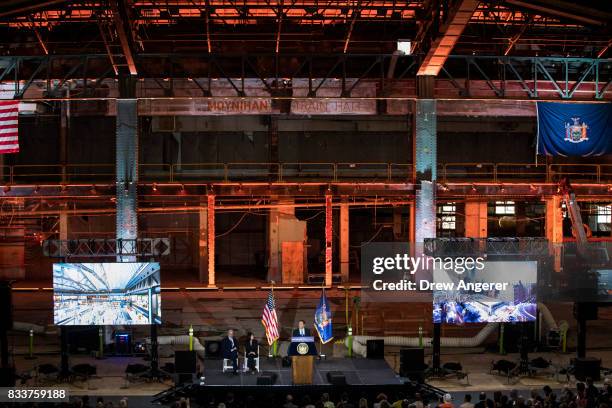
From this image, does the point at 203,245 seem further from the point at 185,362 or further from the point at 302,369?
the point at 302,369

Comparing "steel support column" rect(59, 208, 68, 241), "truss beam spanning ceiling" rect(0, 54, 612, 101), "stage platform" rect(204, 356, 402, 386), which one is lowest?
"stage platform" rect(204, 356, 402, 386)

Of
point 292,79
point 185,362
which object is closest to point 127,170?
point 292,79

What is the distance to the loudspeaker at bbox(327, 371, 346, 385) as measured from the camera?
22.3 meters

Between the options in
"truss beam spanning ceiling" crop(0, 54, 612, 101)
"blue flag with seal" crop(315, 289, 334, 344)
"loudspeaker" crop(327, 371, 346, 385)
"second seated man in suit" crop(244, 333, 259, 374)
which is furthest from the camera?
"truss beam spanning ceiling" crop(0, 54, 612, 101)

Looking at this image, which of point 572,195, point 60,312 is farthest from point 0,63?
point 572,195

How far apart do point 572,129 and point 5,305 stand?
23052 millimetres

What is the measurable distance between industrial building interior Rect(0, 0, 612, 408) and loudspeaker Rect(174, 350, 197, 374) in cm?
199

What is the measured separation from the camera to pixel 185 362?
23547mm

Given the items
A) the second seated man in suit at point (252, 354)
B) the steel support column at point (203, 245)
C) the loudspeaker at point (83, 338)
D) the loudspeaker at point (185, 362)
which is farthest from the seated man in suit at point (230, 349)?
the steel support column at point (203, 245)

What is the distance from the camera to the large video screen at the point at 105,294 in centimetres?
2414

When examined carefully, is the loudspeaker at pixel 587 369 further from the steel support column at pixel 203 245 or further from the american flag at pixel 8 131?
the american flag at pixel 8 131

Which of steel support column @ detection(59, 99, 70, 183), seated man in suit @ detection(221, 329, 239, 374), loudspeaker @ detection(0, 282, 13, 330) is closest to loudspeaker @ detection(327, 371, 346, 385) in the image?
seated man in suit @ detection(221, 329, 239, 374)

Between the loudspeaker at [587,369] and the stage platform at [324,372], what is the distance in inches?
213

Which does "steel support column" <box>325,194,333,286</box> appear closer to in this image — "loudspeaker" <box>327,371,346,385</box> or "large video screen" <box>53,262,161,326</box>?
"large video screen" <box>53,262,161,326</box>
